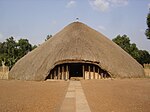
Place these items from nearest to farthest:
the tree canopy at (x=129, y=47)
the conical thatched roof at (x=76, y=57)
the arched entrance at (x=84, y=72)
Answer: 1. the conical thatched roof at (x=76, y=57)
2. the arched entrance at (x=84, y=72)
3. the tree canopy at (x=129, y=47)

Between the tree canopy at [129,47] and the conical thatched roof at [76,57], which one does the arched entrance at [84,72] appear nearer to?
the conical thatched roof at [76,57]

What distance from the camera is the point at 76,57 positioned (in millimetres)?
21922

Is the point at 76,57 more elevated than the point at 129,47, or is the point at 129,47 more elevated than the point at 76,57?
the point at 129,47

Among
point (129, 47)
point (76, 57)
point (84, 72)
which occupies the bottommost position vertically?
point (84, 72)

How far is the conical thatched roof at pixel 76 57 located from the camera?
2198 cm

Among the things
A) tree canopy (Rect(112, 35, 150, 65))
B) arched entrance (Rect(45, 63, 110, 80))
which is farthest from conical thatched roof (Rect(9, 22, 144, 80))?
tree canopy (Rect(112, 35, 150, 65))

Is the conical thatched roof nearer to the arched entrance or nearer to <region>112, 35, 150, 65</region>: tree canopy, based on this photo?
the arched entrance

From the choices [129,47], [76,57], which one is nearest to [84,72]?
[76,57]

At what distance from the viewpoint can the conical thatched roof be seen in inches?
866

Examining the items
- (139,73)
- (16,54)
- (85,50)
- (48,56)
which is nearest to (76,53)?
(85,50)

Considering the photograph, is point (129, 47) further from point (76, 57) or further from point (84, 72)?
point (76, 57)

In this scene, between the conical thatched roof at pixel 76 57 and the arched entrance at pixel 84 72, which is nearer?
the conical thatched roof at pixel 76 57

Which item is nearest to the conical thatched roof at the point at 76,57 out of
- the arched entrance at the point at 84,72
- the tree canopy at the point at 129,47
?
the arched entrance at the point at 84,72

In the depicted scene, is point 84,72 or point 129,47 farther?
point 129,47
